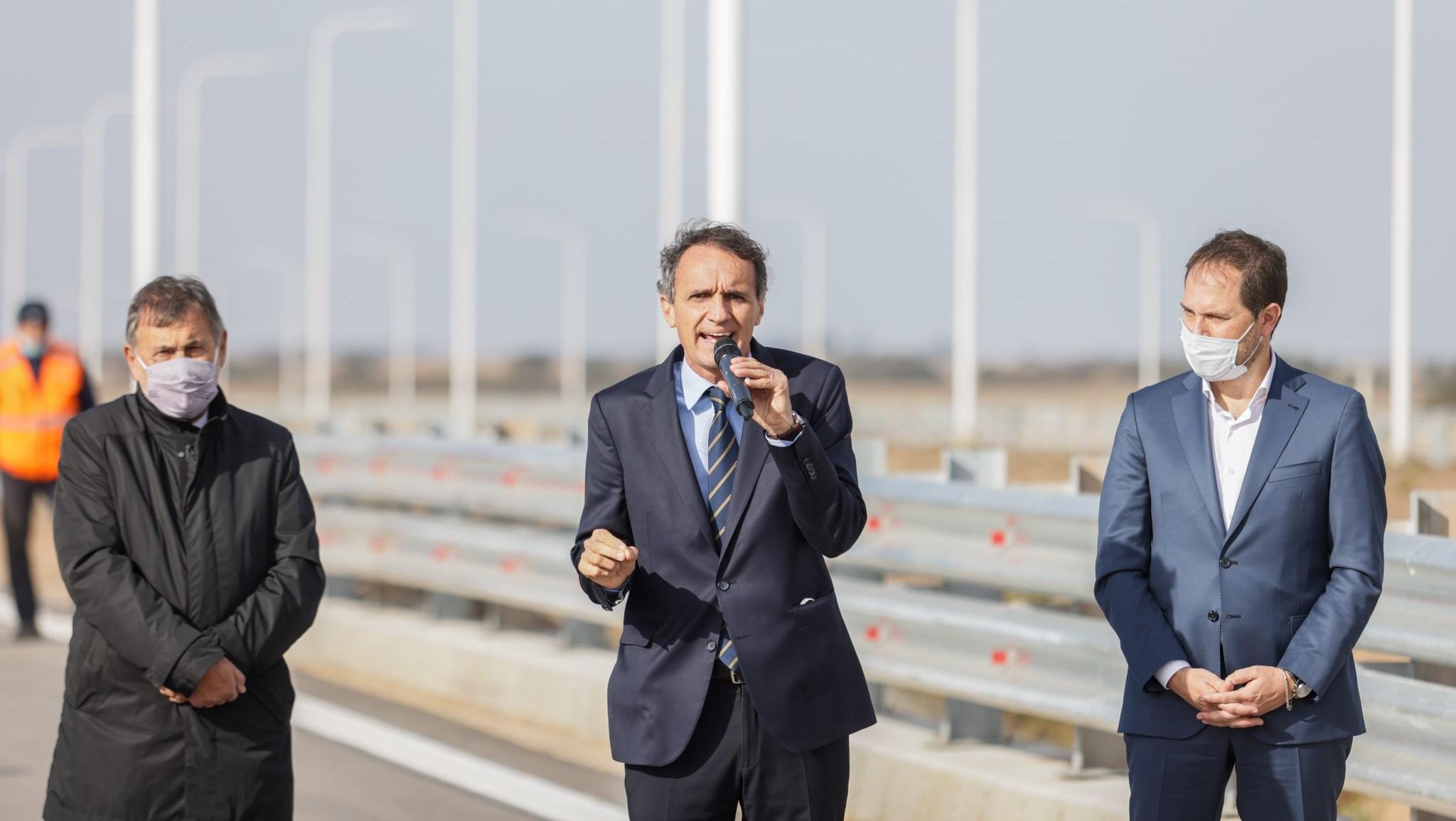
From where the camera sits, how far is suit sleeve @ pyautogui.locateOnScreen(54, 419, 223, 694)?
4.74 m

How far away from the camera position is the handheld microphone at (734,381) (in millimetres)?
4066

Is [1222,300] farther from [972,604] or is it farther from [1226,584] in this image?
[972,604]

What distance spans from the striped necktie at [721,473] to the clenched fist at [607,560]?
229 millimetres

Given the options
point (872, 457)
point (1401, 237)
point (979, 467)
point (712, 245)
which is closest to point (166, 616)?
point (712, 245)

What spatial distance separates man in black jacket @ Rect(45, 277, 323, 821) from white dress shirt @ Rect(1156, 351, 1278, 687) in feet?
6.97

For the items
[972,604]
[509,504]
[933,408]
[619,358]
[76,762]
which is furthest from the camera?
[619,358]

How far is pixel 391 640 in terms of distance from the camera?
10.7 metres

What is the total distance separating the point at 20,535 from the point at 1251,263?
9743 mm

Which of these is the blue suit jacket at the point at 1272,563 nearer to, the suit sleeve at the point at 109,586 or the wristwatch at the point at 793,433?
the wristwatch at the point at 793,433

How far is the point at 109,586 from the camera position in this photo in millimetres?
4773

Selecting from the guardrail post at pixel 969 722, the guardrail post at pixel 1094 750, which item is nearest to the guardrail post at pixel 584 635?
the guardrail post at pixel 969 722

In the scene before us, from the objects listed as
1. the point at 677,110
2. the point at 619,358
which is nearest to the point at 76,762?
the point at 677,110

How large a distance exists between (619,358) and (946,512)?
146 metres

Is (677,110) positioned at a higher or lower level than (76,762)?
higher
